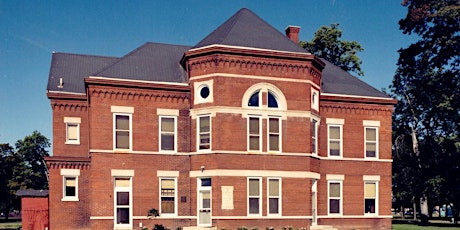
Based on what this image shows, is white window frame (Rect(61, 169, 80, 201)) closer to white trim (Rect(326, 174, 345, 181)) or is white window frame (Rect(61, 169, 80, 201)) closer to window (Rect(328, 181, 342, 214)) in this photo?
white trim (Rect(326, 174, 345, 181))

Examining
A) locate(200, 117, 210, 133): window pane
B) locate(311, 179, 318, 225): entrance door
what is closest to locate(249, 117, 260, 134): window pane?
locate(200, 117, 210, 133): window pane

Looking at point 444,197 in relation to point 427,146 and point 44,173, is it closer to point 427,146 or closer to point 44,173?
point 427,146

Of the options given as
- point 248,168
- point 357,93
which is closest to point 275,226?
point 248,168

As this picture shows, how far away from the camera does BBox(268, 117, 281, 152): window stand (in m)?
28.6

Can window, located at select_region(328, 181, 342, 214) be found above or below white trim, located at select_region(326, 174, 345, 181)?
below

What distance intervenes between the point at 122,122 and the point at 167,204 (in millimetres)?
4730

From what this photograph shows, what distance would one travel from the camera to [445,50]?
1560 inches

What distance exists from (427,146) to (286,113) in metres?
31.7

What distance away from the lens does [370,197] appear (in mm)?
32625

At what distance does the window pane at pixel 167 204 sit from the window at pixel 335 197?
8949 mm

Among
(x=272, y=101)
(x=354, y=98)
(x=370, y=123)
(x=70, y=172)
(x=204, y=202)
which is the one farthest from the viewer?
(x=370, y=123)

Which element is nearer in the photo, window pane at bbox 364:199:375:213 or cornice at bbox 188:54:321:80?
cornice at bbox 188:54:321:80

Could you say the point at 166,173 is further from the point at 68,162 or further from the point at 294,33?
the point at 294,33

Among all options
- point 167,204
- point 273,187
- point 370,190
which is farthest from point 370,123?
point 167,204
